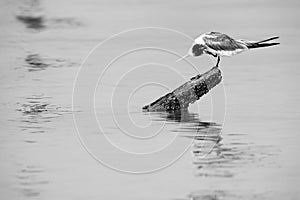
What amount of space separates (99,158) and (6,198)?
168 cm

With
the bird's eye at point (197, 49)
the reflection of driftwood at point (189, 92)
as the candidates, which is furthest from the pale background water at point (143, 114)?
the bird's eye at point (197, 49)

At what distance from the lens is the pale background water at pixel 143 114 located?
845 cm

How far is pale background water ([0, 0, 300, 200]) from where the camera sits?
8445mm

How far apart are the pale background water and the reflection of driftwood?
0.56ft

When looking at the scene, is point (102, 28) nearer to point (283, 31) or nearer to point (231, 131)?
point (283, 31)

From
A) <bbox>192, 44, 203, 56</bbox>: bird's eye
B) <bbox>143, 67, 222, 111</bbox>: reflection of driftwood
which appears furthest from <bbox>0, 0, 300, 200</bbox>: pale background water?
<bbox>192, 44, 203, 56</bbox>: bird's eye

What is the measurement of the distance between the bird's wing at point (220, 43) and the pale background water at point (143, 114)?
86 cm

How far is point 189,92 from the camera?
1134cm

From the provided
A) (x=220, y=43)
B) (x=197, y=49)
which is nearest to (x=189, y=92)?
(x=197, y=49)

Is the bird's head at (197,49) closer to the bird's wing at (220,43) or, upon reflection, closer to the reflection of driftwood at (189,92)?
the bird's wing at (220,43)

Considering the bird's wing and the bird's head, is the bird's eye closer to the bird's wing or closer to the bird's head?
the bird's head

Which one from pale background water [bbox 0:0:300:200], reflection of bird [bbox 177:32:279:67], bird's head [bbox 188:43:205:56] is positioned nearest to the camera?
pale background water [bbox 0:0:300:200]

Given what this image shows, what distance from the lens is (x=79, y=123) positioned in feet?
36.2

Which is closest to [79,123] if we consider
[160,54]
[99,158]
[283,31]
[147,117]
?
[147,117]
